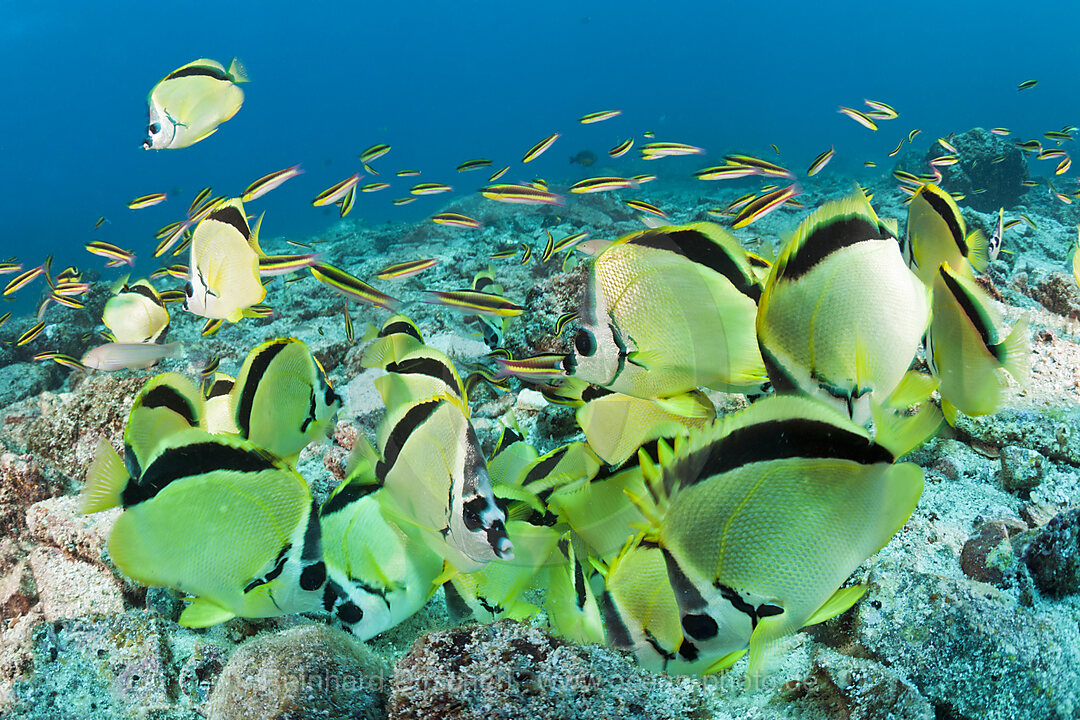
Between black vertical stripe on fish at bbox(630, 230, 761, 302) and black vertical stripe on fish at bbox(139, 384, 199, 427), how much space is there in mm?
1572

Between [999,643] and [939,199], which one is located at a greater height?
[939,199]

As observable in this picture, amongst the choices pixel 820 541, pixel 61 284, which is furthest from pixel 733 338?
pixel 61 284

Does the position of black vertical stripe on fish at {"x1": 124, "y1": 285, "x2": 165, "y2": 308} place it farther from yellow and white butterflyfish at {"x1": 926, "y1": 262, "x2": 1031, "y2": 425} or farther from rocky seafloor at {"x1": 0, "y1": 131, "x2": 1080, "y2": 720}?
yellow and white butterflyfish at {"x1": 926, "y1": 262, "x2": 1031, "y2": 425}

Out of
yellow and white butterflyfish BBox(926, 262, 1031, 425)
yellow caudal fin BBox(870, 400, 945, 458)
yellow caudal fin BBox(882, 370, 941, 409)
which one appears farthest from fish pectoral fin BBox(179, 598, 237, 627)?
yellow and white butterflyfish BBox(926, 262, 1031, 425)

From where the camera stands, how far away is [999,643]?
1.42 m

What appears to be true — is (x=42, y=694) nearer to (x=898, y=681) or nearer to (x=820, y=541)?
(x=820, y=541)

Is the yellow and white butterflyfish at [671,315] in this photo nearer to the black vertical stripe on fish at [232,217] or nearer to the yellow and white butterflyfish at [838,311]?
the yellow and white butterflyfish at [838,311]

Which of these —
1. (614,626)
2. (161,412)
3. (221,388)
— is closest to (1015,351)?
(614,626)

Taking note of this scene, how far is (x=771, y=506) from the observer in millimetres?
840

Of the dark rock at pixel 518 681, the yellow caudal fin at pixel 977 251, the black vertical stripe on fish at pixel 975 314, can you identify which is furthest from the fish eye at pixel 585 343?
the yellow caudal fin at pixel 977 251

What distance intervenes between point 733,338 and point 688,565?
0.54m

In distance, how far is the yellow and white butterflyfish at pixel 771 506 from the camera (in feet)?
2.69

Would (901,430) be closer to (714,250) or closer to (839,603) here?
(839,603)

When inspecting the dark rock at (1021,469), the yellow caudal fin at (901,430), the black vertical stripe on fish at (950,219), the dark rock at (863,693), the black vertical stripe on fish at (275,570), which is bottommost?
the dark rock at (1021,469)
